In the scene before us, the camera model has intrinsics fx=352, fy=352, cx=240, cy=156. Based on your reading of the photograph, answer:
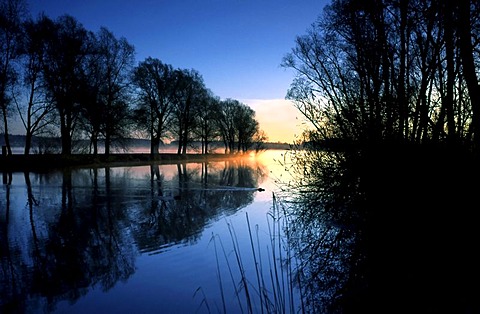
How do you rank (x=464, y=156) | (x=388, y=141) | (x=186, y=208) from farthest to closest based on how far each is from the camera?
(x=186, y=208) → (x=388, y=141) → (x=464, y=156)

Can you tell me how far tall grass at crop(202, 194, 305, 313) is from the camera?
14.9 ft

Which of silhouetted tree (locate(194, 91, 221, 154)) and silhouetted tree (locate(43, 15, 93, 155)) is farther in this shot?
silhouetted tree (locate(194, 91, 221, 154))

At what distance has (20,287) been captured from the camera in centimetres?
507

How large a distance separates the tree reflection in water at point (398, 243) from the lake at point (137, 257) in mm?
711

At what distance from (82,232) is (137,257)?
96.4 inches

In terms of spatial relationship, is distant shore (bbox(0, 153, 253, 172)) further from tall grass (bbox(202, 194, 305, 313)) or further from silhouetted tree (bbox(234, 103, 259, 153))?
silhouetted tree (bbox(234, 103, 259, 153))

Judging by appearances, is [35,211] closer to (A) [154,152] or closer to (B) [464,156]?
(B) [464,156]

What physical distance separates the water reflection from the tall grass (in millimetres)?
1478

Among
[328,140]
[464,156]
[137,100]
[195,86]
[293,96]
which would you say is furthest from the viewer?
[195,86]

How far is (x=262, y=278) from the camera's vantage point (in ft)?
16.0

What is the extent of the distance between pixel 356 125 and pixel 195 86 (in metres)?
41.1

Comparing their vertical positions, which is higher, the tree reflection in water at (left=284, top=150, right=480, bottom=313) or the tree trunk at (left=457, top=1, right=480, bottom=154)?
the tree trunk at (left=457, top=1, right=480, bottom=154)

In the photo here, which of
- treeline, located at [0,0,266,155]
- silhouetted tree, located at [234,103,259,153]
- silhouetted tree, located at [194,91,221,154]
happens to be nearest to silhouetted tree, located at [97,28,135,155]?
treeline, located at [0,0,266,155]

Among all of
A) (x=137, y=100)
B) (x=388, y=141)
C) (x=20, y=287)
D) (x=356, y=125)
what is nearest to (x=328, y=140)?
(x=356, y=125)
